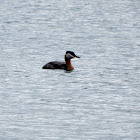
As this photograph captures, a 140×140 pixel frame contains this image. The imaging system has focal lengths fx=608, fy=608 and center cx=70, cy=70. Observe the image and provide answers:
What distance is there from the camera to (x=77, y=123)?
18.0 metres

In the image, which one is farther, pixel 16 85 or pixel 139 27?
pixel 139 27

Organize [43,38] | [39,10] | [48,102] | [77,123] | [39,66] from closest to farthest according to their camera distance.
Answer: [77,123] < [48,102] < [39,66] < [43,38] < [39,10]

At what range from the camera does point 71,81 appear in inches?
971

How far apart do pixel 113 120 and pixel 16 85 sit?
6.26m

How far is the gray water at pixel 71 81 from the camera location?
1762 cm

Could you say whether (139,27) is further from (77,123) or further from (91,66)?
(77,123)

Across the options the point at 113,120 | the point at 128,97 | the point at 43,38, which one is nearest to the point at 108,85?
the point at 128,97

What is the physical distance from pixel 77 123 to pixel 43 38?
21.7 m

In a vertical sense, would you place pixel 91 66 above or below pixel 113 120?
below

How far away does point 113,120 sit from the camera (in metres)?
18.3

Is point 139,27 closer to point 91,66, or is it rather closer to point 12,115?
point 91,66

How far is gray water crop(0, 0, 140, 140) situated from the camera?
1762cm

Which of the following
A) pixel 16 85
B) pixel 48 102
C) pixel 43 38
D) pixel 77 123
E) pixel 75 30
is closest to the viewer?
pixel 77 123

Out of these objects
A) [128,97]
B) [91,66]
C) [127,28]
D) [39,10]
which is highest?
[128,97]
